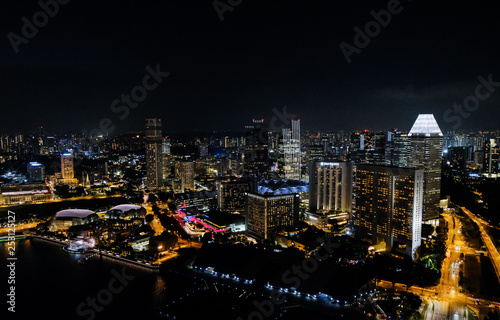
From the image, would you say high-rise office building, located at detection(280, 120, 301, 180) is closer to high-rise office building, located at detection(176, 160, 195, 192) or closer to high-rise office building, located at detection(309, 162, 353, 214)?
high-rise office building, located at detection(176, 160, 195, 192)

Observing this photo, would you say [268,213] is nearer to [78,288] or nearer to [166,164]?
[78,288]

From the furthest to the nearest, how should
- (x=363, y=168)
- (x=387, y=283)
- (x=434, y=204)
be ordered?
(x=434, y=204) → (x=363, y=168) → (x=387, y=283)

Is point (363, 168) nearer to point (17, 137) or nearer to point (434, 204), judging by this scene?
point (434, 204)

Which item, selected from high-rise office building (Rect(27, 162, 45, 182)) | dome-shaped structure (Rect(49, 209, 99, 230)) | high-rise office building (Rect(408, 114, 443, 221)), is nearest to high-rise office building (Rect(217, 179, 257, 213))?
dome-shaped structure (Rect(49, 209, 99, 230))

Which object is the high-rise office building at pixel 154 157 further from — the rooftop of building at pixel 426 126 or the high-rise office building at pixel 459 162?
the high-rise office building at pixel 459 162

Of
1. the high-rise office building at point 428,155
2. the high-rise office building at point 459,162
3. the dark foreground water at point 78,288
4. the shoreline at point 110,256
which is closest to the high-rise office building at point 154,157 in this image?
the shoreline at point 110,256

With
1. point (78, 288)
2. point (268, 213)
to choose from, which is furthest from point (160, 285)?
point (268, 213)

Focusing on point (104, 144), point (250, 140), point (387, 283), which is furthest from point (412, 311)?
point (104, 144)
